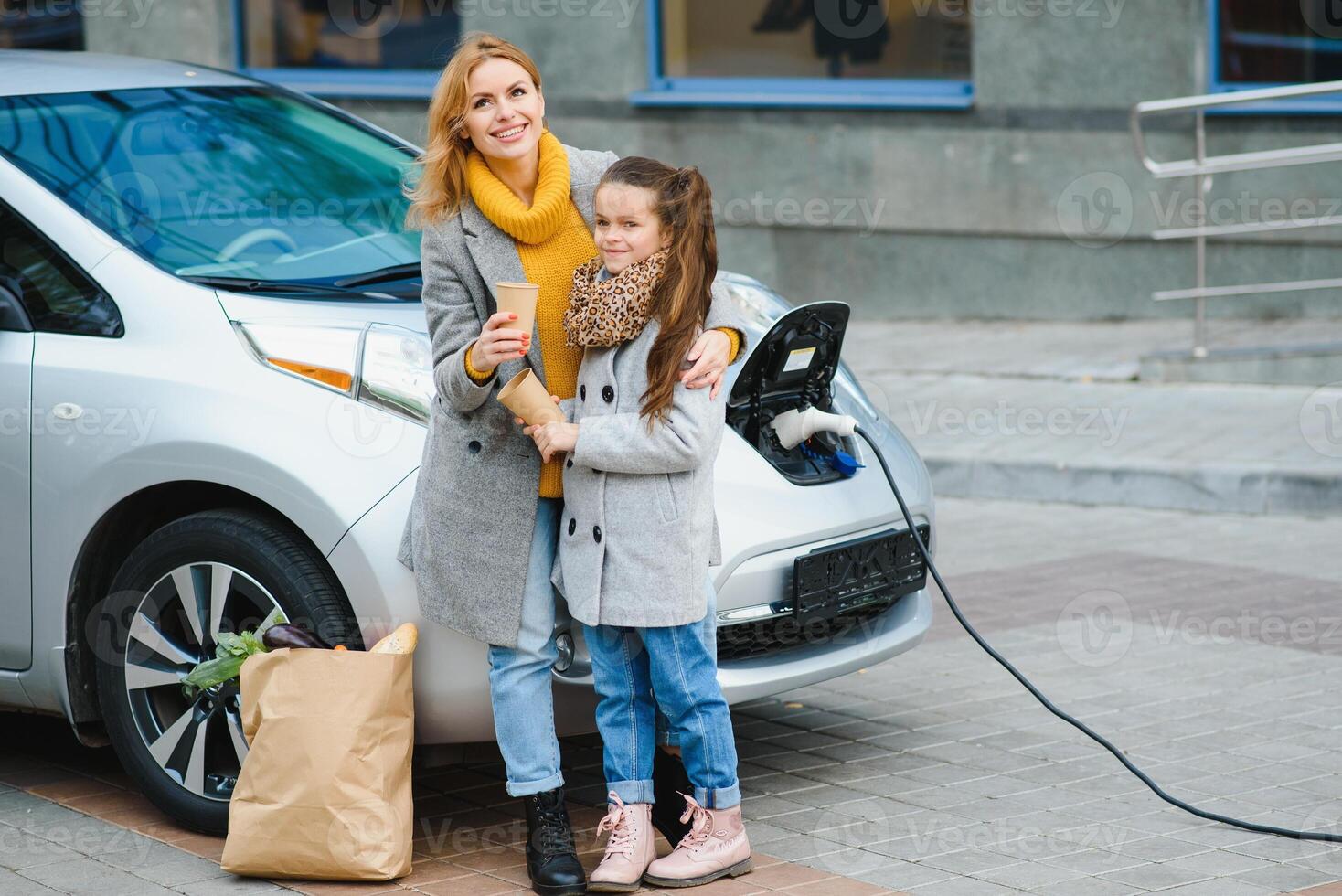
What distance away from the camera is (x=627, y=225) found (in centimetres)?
366

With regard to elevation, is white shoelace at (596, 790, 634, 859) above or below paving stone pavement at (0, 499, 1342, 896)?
above

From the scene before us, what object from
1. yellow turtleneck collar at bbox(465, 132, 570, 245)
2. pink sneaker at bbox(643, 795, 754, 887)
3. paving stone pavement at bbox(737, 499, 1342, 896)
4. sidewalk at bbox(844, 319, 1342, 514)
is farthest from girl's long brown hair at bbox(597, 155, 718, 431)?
sidewalk at bbox(844, 319, 1342, 514)

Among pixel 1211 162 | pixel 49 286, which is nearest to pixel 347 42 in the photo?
pixel 1211 162

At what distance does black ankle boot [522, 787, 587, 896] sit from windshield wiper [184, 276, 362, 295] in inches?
51.9

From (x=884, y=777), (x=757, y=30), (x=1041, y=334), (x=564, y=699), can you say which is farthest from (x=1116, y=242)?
(x=564, y=699)

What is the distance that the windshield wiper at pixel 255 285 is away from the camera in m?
4.24

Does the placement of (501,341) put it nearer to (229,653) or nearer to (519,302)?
(519,302)

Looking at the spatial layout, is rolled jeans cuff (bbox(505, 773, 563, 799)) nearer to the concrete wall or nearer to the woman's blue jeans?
the woman's blue jeans

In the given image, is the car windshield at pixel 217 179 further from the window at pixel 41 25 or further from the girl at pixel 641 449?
the window at pixel 41 25

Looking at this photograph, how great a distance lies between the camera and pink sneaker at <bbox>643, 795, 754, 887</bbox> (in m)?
3.89

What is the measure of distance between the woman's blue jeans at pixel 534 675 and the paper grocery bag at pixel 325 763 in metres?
0.20

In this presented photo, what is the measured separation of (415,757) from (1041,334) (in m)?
7.55

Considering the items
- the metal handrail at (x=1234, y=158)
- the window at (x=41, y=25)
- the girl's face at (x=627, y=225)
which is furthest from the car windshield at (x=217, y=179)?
the window at (x=41, y=25)

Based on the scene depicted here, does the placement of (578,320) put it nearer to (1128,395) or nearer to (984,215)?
(1128,395)
